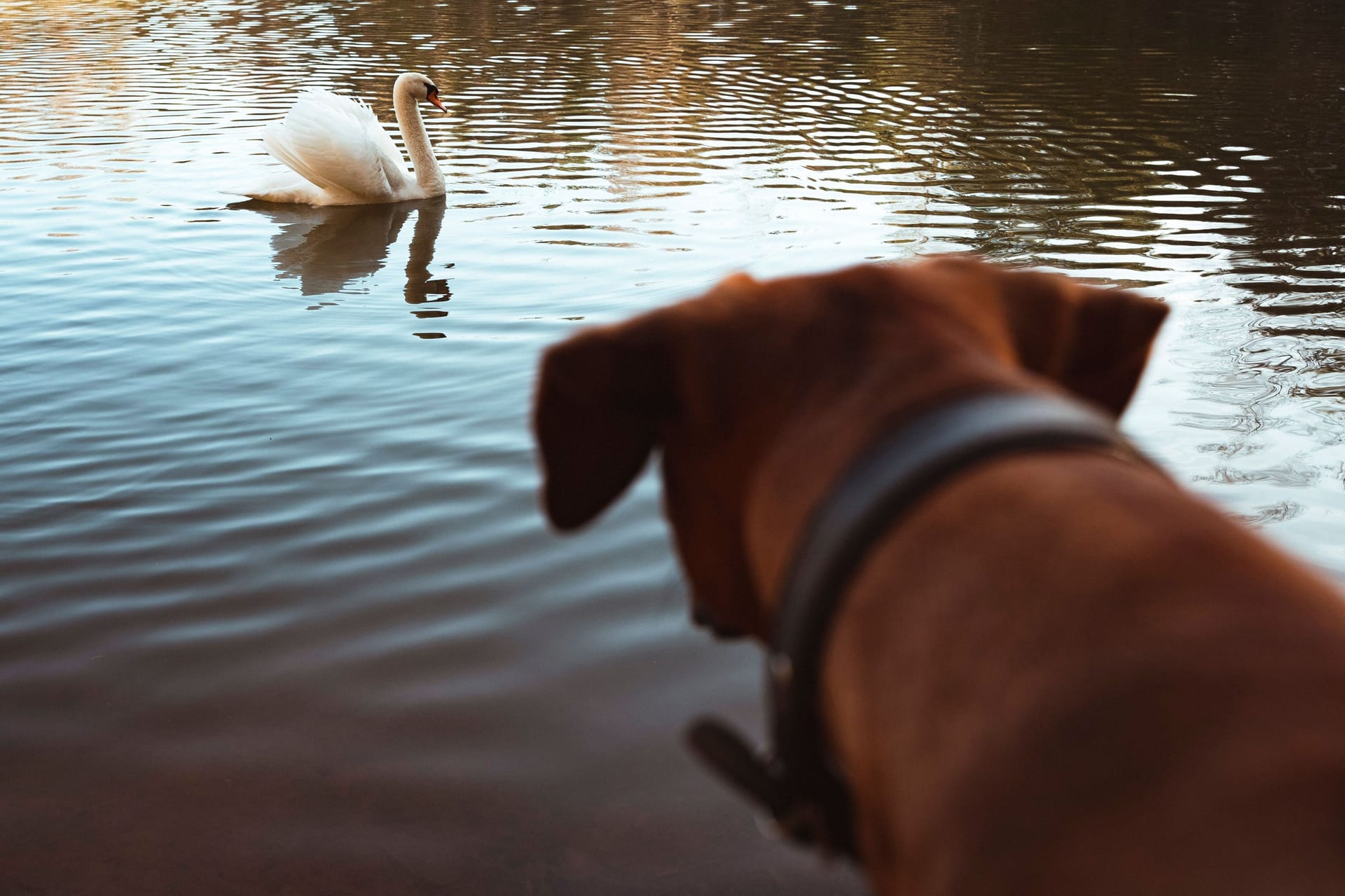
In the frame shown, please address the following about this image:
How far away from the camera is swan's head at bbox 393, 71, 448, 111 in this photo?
13.4 m

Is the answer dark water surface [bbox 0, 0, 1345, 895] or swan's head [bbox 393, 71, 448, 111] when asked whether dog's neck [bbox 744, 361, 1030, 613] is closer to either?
dark water surface [bbox 0, 0, 1345, 895]

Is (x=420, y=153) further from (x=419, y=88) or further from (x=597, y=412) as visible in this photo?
(x=597, y=412)

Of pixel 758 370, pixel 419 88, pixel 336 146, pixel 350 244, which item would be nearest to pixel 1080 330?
pixel 758 370

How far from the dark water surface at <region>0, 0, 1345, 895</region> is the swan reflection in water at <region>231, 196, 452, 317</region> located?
58 millimetres

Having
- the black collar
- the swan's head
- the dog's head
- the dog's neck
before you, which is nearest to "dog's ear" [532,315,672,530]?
the dog's head

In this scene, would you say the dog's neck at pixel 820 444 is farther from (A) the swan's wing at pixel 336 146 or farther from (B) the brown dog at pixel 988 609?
(A) the swan's wing at pixel 336 146

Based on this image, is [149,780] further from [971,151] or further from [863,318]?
[971,151]

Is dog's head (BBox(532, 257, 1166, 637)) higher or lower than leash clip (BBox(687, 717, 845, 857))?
higher

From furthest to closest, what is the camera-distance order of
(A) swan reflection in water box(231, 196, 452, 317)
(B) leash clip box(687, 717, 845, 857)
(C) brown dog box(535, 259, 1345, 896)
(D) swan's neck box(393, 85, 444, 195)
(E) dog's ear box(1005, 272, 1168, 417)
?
(D) swan's neck box(393, 85, 444, 195)
(A) swan reflection in water box(231, 196, 452, 317)
(E) dog's ear box(1005, 272, 1168, 417)
(B) leash clip box(687, 717, 845, 857)
(C) brown dog box(535, 259, 1345, 896)

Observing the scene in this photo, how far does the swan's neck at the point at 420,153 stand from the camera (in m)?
12.4

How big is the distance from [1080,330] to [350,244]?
33.7ft

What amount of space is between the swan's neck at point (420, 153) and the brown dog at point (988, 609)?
11.3 m

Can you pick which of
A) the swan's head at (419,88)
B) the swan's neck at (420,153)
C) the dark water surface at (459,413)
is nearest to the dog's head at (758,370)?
the dark water surface at (459,413)

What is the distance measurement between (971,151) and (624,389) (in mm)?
12151
